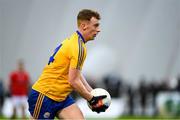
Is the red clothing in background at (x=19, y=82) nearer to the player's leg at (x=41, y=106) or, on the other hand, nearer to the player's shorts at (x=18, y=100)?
the player's shorts at (x=18, y=100)

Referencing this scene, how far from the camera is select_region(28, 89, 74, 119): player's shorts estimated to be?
10.1m

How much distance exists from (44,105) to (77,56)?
85cm

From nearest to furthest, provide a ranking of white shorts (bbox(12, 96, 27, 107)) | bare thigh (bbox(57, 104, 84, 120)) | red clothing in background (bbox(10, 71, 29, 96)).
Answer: bare thigh (bbox(57, 104, 84, 120)), red clothing in background (bbox(10, 71, 29, 96)), white shorts (bbox(12, 96, 27, 107))

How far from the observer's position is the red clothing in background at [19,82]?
23219mm

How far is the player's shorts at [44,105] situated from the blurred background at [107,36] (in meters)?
28.8

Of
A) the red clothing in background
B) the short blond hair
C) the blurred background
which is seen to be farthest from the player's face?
the blurred background

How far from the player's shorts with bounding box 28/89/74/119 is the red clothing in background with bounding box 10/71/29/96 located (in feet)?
42.7

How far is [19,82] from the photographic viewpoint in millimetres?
23406

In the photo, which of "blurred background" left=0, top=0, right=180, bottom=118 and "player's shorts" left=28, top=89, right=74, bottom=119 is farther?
"blurred background" left=0, top=0, right=180, bottom=118

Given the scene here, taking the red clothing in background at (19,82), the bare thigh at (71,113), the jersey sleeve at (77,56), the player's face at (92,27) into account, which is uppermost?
the player's face at (92,27)

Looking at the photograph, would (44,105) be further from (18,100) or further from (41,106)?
(18,100)

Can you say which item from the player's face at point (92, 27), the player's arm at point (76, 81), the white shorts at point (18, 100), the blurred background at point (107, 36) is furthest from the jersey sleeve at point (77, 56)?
the blurred background at point (107, 36)

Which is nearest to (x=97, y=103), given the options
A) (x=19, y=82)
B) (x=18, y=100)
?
(x=19, y=82)

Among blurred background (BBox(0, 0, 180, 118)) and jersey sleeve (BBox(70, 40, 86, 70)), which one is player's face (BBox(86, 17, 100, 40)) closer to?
jersey sleeve (BBox(70, 40, 86, 70))
